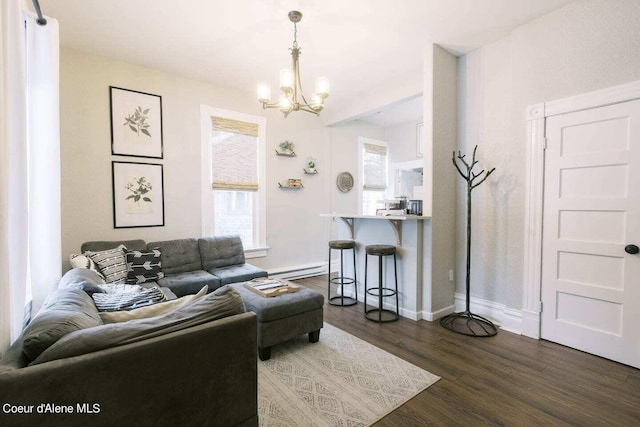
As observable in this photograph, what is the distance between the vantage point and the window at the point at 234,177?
440cm

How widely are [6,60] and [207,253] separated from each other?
2.90 metres

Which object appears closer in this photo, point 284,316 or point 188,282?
point 284,316

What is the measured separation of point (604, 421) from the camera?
180cm

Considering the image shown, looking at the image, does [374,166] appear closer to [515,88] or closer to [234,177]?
[234,177]

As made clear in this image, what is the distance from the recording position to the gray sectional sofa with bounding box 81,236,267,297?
11.2 ft

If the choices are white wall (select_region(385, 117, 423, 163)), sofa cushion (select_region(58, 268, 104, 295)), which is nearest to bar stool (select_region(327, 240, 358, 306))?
sofa cushion (select_region(58, 268, 104, 295))

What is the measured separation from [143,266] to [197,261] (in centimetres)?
64

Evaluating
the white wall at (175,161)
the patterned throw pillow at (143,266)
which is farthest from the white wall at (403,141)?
the patterned throw pillow at (143,266)

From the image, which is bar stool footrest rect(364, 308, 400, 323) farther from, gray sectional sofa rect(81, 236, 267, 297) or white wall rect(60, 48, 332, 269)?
white wall rect(60, 48, 332, 269)

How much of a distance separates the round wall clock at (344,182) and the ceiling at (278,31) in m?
2.20

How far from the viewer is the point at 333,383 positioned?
220 centimetres

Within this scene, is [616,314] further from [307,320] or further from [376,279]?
[307,320]

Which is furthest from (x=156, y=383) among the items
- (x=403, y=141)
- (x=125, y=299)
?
(x=403, y=141)

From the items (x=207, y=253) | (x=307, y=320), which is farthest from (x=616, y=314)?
(x=207, y=253)
